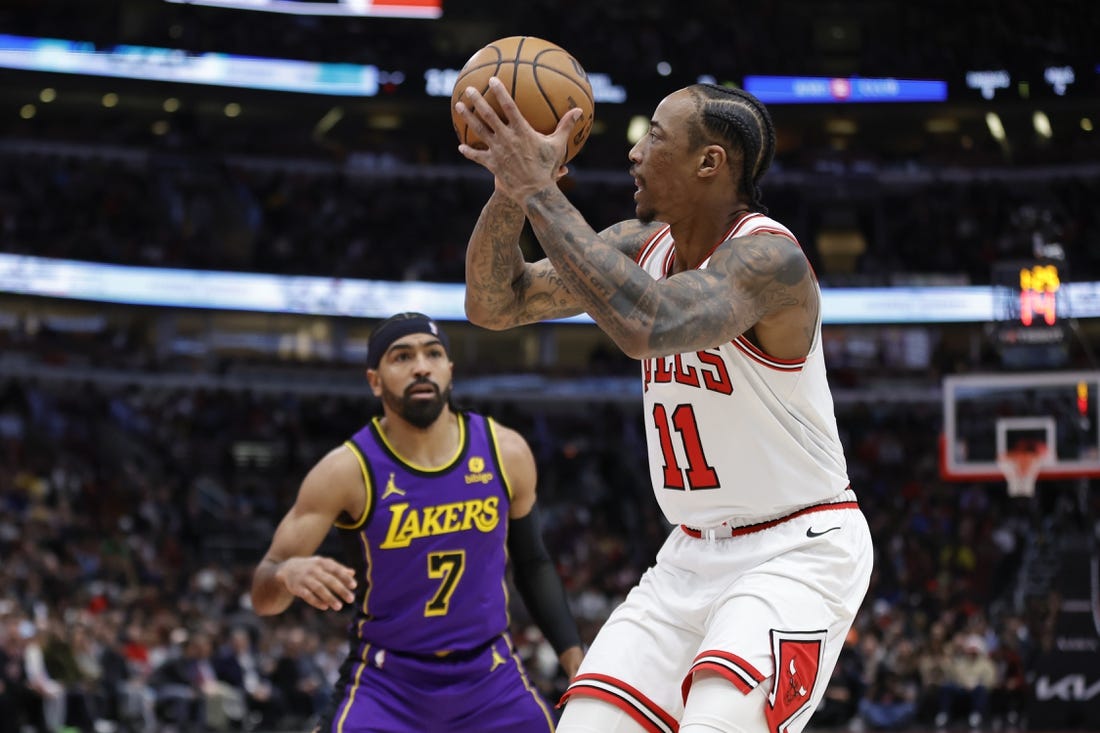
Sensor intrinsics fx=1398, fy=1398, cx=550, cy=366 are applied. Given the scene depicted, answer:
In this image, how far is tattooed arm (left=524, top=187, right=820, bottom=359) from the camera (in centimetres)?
347

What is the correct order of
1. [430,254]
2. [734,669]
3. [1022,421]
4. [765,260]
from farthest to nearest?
[430,254], [1022,421], [765,260], [734,669]

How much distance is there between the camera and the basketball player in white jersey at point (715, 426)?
11.6ft

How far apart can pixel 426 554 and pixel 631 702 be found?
72.7 inches

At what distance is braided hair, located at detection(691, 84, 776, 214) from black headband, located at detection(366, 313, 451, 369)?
2.02m

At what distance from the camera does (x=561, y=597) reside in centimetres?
581

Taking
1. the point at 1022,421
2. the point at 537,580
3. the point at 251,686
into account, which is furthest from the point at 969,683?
the point at 537,580

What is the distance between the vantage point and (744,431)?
3.76 m

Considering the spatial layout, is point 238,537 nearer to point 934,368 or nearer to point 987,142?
point 934,368

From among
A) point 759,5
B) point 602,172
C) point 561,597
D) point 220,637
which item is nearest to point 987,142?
point 759,5

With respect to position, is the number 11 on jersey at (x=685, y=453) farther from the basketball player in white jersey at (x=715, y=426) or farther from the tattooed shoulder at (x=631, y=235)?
the tattooed shoulder at (x=631, y=235)

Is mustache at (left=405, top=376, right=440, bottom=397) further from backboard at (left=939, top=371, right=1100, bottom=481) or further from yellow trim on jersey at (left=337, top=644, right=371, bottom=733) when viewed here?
backboard at (left=939, top=371, right=1100, bottom=481)

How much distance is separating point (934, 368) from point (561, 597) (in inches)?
918

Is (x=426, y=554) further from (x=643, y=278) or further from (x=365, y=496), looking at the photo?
(x=643, y=278)

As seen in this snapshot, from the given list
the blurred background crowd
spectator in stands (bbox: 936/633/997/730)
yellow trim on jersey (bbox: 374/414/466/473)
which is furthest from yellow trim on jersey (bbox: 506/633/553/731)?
the blurred background crowd
